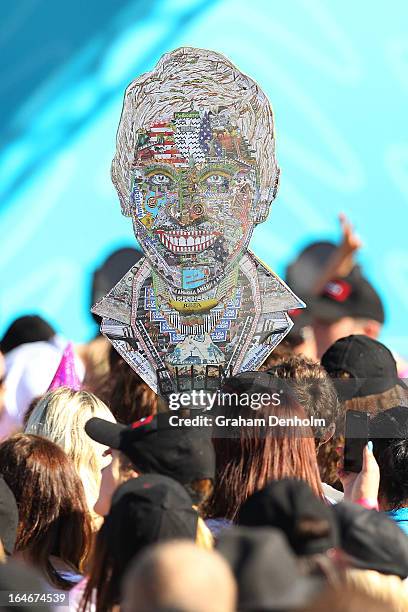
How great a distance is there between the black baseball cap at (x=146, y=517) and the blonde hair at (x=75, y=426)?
→ 671 millimetres

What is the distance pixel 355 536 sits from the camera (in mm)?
1875

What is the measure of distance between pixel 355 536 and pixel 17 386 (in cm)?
206

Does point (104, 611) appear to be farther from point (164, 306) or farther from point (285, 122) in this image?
point (285, 122)

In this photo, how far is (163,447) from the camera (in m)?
2.16

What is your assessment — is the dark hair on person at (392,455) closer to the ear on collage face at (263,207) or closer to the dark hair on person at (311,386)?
the dark hair on person at (311,386)

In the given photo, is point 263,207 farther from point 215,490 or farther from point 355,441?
point 215,490

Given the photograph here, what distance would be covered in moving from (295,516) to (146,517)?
292mm

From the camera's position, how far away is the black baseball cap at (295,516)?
1.72 metres

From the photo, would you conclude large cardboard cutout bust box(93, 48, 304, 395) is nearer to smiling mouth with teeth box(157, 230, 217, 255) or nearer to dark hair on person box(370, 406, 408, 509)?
smiling mouth with teeth box(157, 230, 217, 255)

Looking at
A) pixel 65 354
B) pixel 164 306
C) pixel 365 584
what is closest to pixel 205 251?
pixel 164 306

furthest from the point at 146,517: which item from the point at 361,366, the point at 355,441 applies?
the point at 361,366

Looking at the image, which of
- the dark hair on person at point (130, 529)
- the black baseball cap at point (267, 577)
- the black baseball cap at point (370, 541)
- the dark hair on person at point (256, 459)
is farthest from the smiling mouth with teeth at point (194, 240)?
the black baseball cap at point (267, 577)

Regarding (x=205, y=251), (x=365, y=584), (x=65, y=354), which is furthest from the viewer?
(x=65, y=354)

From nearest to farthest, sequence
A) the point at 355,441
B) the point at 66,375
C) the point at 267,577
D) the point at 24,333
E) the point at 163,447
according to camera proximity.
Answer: the point at 267,577 → the point at 163,447 → the point at 355,441 → the point at 66,375 → the point at 24,333
